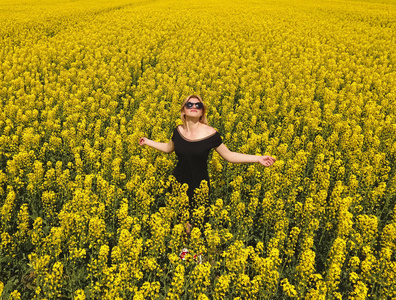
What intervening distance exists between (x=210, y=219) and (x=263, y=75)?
9.14 meters

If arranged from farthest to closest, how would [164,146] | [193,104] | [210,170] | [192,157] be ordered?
[210,170] → [164,146] → [192,157] → [193,104]

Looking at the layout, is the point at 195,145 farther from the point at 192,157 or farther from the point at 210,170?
the point at 210,170

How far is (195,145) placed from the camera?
173 inches

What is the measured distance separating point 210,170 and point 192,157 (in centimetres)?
193

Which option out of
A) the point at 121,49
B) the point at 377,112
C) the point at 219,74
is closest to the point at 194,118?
the point at 377,112

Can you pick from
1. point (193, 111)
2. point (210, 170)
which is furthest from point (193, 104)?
point (210, 170)

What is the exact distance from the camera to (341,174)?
6223mm

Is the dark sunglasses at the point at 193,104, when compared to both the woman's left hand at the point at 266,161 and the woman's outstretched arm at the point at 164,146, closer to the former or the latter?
the woman's outstretched arm at the point at 164,146

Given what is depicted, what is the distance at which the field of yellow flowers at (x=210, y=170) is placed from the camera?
13.1ft

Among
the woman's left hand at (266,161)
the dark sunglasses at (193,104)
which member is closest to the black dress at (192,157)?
the dark sunglasses at (193,104)

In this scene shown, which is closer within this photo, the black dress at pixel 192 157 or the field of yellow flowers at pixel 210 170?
the field of yellow flowers at pixel 210 170

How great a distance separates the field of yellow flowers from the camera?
3.99 m

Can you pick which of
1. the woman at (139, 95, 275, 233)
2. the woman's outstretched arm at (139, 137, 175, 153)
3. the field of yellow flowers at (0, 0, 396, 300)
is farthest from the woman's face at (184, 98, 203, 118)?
the field of yellow flowers at (0, 0, 396, 300)

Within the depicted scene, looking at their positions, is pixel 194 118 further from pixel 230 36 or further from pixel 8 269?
pixel 230 36
